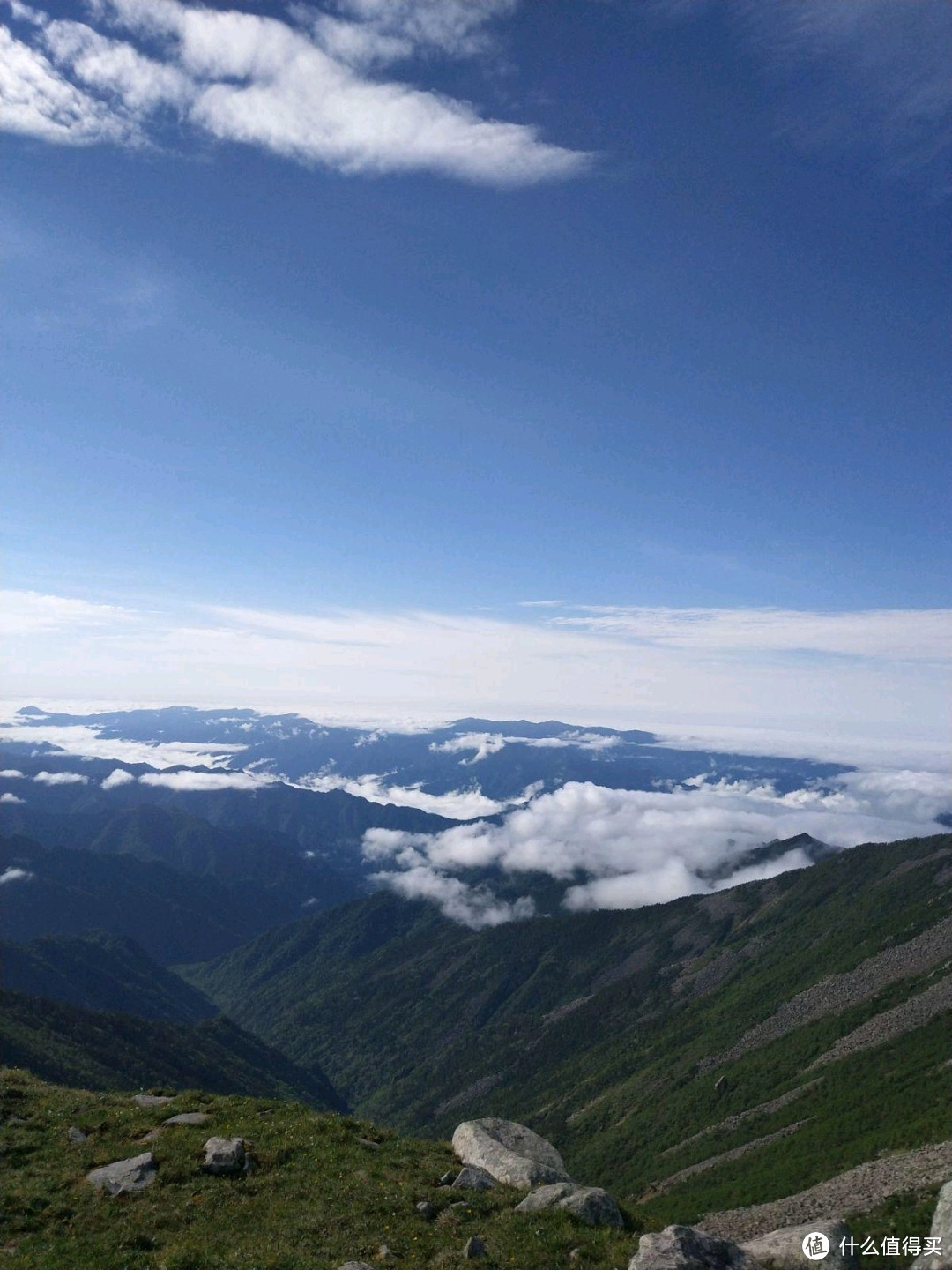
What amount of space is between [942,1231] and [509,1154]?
1798 cm

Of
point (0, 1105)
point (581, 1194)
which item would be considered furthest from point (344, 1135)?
point (0, 1105)

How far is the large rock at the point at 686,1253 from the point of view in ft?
68.4

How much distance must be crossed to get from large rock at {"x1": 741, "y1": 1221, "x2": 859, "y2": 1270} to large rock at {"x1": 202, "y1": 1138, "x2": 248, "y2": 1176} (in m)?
19.8

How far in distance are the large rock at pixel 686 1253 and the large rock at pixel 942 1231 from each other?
5134 mm

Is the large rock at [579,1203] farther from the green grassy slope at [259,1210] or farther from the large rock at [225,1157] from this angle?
the large rock at [225,1157]

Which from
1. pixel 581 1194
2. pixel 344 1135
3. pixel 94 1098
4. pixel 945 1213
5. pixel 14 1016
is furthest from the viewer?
pixel 14 1016

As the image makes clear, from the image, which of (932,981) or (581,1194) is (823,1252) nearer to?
(581,1194)

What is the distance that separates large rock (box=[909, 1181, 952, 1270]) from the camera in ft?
69.3

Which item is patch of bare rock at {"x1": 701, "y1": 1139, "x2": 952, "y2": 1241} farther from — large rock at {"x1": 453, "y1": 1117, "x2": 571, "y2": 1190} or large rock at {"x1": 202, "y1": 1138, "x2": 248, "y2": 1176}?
large rock at {"x1": 202, "y1": 1138, "x2": 248, "y2": 1176}

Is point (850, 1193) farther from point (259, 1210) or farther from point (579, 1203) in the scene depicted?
point (259, 1210)

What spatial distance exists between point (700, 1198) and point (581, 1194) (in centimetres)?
13021

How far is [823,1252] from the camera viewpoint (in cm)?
2253

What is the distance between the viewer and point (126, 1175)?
2797cm

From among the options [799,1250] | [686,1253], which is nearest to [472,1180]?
[686,1253]
